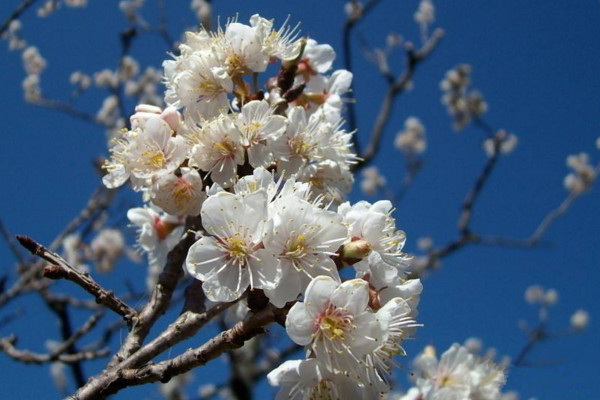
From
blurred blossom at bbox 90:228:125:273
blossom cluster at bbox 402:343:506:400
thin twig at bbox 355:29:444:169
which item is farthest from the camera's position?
blurred blossom at bbox 90:228:125:273

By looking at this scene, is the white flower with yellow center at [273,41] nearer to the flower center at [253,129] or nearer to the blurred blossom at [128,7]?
the flower center at [253,129]

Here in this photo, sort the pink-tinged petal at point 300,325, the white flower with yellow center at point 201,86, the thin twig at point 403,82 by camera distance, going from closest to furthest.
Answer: the pink-tinged petal at point 300,325
the white flower with yellow center at point 201,86
the thin twig at point 403,82

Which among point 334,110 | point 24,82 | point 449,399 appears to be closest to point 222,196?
point 334,110

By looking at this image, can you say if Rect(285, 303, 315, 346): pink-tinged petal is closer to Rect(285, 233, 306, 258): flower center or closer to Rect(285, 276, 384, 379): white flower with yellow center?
Rect(285, 276, 384, 379): white flower with yellow center

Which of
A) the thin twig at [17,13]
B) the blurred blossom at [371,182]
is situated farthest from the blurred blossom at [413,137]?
the thin twig at [17,13]

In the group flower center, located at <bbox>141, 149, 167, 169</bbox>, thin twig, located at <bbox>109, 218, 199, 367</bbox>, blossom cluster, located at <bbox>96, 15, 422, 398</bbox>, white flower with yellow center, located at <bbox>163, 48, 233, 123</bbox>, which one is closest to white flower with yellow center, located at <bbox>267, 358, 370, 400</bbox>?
blossom cluster, located at <bbox>96, 15, 422, 398</bbox>

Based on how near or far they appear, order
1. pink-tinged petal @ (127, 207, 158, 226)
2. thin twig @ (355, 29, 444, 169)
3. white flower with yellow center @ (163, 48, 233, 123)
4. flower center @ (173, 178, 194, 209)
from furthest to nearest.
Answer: thin twig @ (355, 29, 444, 169), pink-tinged petal @ (127, 207, 158, 226), white flower with yellow center @ (163, 48, 233, 123), flower center @ (173, 178, 194, 209)
